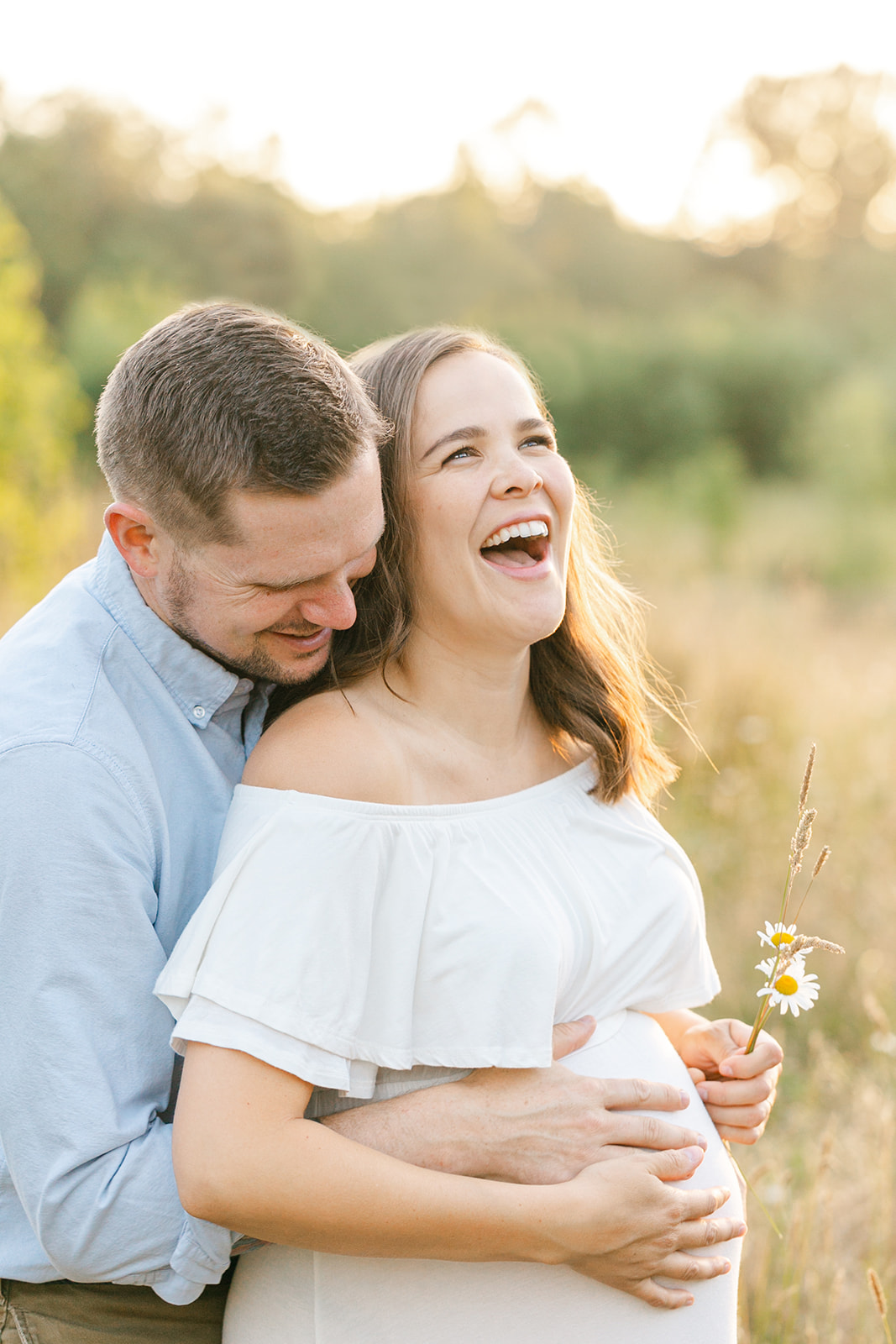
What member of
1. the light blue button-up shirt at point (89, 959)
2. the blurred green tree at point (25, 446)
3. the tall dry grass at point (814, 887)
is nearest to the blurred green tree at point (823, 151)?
the tall dry grass at point (814, 887)

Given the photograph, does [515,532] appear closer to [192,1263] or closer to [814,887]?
[192,1263]

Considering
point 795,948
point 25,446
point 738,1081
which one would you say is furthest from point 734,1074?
point 25,446

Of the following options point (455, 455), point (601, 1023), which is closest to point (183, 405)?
point (455, 455)

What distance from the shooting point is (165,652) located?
1838 mm

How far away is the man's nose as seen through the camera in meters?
1.96

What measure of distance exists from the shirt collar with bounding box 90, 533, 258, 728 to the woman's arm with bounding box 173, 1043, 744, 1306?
0.58 meters

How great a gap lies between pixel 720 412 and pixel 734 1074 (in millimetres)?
29594

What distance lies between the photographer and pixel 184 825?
181cm

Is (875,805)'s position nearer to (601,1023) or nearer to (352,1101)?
(601,1023)

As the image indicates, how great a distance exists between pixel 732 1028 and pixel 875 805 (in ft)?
11.4

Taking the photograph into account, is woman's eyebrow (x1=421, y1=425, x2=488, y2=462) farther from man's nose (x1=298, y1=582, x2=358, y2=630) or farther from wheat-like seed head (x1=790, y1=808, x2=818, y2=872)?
wheat-like seed head (x1=790, y1=808, x2=818, y2=872)

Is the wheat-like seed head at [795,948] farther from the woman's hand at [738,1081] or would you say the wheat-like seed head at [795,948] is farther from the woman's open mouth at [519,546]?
the woman's open mouth at [519,546]

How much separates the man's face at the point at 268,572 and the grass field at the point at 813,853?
1.35m

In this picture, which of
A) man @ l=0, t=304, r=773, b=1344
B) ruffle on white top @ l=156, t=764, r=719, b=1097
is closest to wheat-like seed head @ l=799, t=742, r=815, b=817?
ruffle on white top @ l=156, t=764, r=719, b=1097
